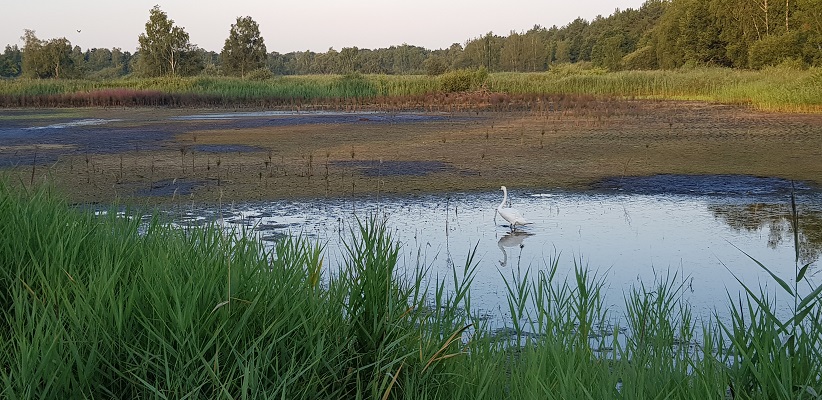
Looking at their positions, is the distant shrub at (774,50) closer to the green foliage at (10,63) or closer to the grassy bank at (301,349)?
the grassy bank at (301,349)

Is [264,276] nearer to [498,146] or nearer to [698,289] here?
[698,289]

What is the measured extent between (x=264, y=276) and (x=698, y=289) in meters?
2.58

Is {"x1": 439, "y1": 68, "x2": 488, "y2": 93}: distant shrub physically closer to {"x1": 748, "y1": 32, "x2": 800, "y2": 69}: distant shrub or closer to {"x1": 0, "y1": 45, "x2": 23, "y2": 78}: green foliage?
{"x1": 748, "y1": 32, "x2": 800, "y2": 69}: distant shrub

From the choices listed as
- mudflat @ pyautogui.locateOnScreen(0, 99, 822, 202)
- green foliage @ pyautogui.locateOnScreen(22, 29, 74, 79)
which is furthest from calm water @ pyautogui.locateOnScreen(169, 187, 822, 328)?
green foliage @ pyautogui.locateOnScreen(22, 29, 74, 79)

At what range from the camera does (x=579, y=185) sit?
813cm

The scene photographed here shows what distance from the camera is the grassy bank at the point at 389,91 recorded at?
2480 cm

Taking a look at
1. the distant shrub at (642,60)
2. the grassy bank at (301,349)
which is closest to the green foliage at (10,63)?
the distant shrub at (642,60)

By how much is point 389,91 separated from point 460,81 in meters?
2.75

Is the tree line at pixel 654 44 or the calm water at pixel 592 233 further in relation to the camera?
the tree line at pixel 654 44

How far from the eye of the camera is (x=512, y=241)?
5559 millimetres

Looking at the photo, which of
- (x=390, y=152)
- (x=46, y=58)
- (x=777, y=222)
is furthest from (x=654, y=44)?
(x=777, y=222)

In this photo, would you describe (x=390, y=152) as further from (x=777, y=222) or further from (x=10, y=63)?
(x=10, y=63)

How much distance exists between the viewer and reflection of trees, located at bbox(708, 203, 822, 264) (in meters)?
5.36

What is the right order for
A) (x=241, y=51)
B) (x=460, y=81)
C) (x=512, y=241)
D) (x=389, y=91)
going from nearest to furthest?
(x=512, y=241) → (x=389, y=91) → (x=460, y=81) → (x=241, y=51)
